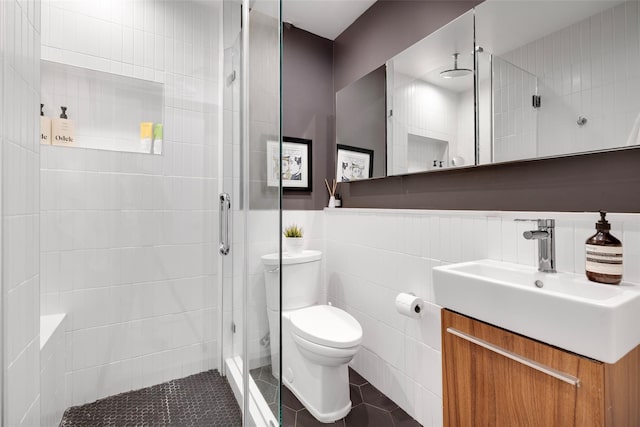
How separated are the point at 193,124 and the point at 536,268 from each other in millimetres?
1936

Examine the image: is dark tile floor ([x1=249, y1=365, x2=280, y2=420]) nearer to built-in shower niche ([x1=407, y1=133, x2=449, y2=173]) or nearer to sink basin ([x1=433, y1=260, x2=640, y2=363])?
sink basin ([x1=433, y1=260, x2=640, y2=363])

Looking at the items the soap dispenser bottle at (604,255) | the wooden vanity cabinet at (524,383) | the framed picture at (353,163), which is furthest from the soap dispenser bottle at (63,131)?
the soap dispenser bottle at (604,255)

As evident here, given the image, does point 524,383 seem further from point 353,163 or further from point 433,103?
point 353,163

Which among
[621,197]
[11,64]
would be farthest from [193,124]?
[621,197]

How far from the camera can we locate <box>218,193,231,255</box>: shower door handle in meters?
1.77

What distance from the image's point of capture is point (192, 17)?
1859mm

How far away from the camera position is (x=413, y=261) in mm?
1614

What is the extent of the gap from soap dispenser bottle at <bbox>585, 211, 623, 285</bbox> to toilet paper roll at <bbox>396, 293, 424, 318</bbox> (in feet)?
2.28

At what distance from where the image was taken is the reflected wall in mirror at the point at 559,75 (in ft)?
3.18

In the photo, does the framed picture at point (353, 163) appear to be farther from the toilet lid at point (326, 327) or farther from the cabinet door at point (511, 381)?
the cabinet door at point (511, 381)

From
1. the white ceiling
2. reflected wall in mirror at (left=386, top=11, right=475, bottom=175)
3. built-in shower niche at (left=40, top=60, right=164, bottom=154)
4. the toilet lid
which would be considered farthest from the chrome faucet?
built-in shower niche at (left=40, top=60, right=164, bottom=154)

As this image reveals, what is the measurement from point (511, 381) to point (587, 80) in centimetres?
104

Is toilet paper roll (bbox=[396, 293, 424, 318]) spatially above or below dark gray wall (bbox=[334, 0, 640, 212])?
below

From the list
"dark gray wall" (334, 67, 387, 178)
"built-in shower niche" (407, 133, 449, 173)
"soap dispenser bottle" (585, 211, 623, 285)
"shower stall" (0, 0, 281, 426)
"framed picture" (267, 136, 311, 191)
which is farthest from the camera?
"framed picture" (267, 136, 311, 191)
